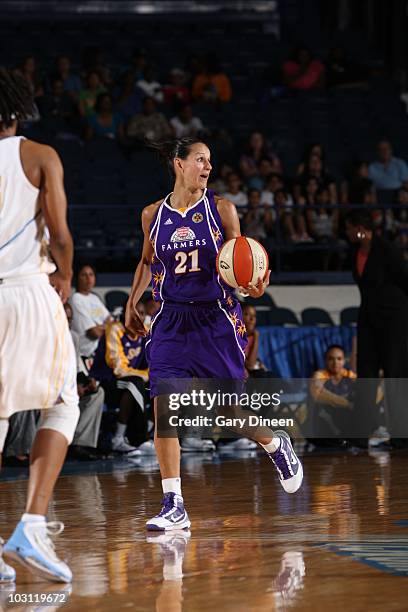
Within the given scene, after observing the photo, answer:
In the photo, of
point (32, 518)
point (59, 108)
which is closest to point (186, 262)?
point (32, 518)

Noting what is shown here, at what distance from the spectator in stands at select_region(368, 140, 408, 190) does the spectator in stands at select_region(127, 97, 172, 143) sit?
8.16ft

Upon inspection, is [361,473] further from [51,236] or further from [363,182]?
[363,182]

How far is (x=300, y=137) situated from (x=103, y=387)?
6.11 metres

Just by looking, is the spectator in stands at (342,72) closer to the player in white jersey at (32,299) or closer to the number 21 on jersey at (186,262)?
the number 21 on jersey at (186,262)

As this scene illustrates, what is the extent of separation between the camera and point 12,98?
408 centimetres

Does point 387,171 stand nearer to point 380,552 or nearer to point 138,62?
point 138,62

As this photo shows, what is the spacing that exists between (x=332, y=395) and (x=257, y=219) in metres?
2.98

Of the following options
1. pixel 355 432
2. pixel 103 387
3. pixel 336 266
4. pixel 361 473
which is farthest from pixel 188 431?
pixel 336 266

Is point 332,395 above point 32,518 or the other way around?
the other way around

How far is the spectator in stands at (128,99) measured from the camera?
573 inches

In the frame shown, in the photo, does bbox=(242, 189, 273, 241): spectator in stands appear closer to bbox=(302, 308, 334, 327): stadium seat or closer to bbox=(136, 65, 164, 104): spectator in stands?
bbox=(302, 308, 334, 327): stadium seat

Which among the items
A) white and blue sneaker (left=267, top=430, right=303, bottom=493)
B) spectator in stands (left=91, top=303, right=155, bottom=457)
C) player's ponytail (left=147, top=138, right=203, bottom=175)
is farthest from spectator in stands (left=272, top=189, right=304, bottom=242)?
player's ponytail (left=147, top=138, right=203, bottom=175)

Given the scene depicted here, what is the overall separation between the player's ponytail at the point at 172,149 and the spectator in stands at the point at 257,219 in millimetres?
6097

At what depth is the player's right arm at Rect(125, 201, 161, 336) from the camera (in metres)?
5.74
